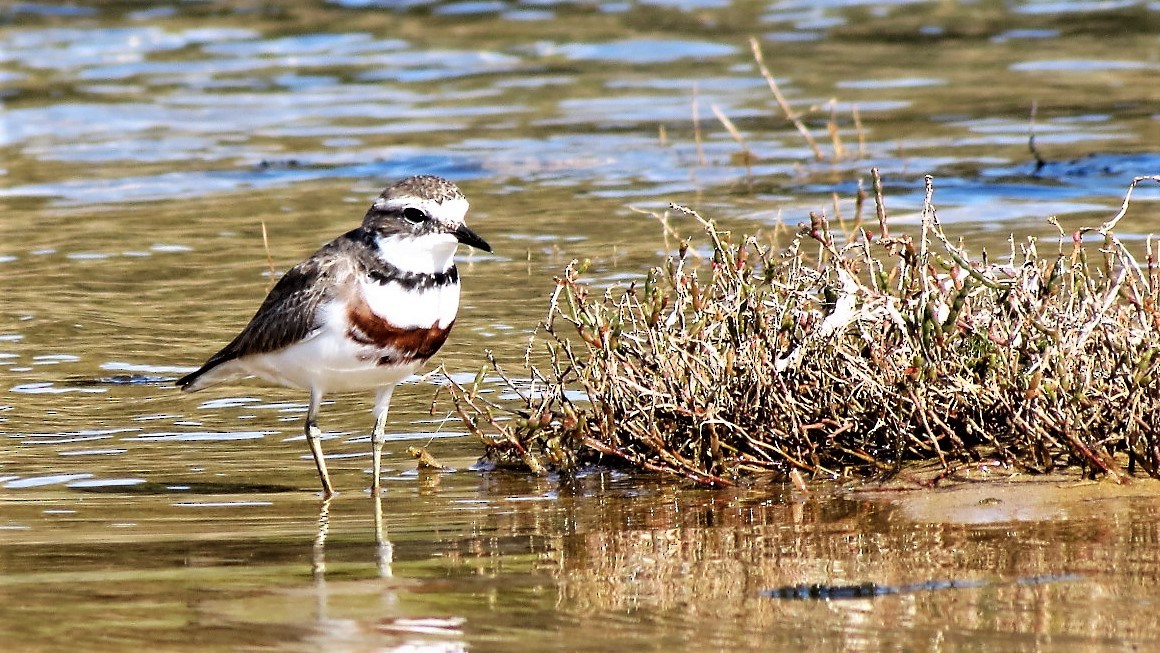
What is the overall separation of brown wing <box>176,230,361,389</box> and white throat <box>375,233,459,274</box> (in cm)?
15

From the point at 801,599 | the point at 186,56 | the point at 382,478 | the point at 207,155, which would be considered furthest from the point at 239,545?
the point at 186,56

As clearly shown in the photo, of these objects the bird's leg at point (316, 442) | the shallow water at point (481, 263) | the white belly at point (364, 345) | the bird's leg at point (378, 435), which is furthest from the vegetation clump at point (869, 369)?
the bird's leg at point (316, 442)

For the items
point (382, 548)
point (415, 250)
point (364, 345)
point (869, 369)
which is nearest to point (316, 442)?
point (364, 345)

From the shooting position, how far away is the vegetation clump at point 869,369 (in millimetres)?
5836

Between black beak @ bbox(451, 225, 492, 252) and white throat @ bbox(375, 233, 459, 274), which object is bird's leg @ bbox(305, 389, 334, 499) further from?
black beak @ bbox(451, 225, 492, 252)

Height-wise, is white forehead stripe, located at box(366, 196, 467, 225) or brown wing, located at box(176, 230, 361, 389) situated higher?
white forehead stripe, located at box(366, 196, 467, 225)

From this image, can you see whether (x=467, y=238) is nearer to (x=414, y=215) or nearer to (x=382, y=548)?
(x=414, y=215)

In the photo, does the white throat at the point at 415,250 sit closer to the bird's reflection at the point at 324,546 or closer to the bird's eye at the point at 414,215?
the bird's eye at the point at 414,215

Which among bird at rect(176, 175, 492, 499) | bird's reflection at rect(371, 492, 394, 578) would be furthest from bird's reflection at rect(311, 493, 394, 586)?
bird at rect(176, 175, 492, 499)

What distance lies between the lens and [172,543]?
19.7ft

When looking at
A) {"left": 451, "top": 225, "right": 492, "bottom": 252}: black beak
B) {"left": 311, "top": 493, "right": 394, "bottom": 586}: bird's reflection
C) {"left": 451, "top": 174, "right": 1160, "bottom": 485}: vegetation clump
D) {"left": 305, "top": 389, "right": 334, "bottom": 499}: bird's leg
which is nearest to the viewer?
{"left": 311, "top": 493, "right": 394, "bottom": 586}: bird's reflection

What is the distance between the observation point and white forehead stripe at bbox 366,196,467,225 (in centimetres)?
669

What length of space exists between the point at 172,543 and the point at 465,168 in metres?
8.97

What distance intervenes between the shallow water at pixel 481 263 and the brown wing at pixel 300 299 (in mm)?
555
